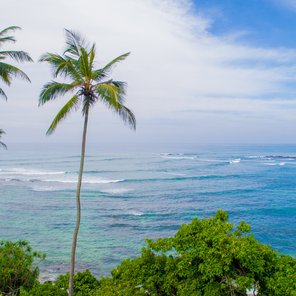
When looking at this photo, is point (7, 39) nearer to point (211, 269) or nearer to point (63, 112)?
point (63, 112)

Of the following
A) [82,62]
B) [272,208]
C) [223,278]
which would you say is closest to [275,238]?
[272,208]

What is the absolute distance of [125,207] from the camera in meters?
38.8

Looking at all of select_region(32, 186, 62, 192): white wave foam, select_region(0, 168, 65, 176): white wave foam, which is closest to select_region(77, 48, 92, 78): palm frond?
select_region(32, 186, 62, 192): white wave foam

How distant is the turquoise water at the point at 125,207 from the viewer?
26125 millimetres

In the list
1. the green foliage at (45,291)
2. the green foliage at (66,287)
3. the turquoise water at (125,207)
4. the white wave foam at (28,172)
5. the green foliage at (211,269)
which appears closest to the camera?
the green foliage at (211,269)

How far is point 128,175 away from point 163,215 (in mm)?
29596

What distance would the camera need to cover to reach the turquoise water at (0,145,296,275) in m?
26.1

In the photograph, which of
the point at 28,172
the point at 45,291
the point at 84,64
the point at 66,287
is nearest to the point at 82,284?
the point at 66,287

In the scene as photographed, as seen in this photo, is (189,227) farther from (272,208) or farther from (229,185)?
(229,185)

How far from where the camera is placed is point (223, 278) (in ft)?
28.7

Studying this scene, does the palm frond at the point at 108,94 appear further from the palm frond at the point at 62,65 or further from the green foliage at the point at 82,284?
the green foliage at the point at 82,284

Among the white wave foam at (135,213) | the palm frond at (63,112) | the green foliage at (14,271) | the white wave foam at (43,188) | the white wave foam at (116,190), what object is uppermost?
the palm frond at (63,112)

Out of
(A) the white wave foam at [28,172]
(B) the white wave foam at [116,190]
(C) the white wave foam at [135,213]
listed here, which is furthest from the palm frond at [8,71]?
(A) the white wave foam at [28,172]

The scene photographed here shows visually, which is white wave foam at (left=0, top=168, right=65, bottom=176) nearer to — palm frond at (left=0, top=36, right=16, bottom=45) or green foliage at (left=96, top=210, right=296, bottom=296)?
palm frond at (left=0, top=36, right=16, bottom=45)
